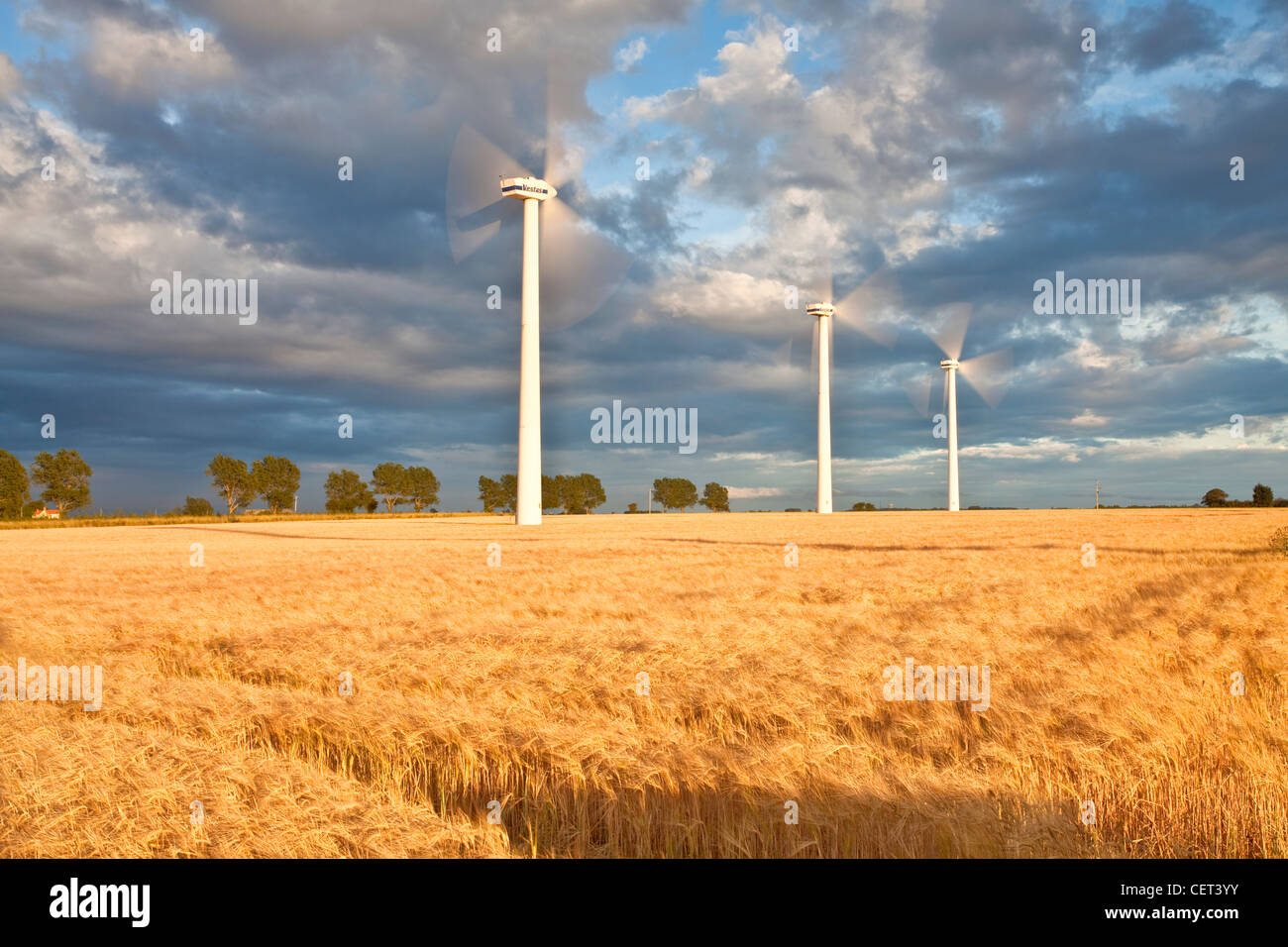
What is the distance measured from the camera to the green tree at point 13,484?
129875 millimetres

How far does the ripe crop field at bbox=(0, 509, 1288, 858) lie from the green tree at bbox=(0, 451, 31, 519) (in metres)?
138

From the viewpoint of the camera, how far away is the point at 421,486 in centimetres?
18888

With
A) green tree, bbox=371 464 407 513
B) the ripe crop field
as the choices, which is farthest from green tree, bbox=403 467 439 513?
the ripe crop field

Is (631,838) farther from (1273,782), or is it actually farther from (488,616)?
(488,616)

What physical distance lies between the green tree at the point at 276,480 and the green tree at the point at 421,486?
25.2 metres

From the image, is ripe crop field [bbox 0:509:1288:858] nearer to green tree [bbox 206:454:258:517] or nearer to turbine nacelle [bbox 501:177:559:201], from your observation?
turbine nacelle [bbox 501:177:559:201]

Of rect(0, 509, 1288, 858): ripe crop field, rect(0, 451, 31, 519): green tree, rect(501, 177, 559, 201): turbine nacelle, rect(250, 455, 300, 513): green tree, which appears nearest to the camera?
rect(0, 509, 1288, 858): ripe crop field

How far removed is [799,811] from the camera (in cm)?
664

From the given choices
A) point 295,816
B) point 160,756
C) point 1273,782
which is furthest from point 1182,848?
point 160,756

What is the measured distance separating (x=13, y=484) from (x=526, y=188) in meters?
118

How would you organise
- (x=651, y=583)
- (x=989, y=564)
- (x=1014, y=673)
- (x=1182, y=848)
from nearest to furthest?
(x=1182, y=848) → (x=1014, y=673) → (x=651, y=583) → (x=989, y=564)

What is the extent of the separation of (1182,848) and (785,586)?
1526cm

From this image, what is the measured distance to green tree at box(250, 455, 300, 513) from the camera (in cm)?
16550

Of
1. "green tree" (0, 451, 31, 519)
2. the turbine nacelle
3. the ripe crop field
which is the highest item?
the turbine nacelle
